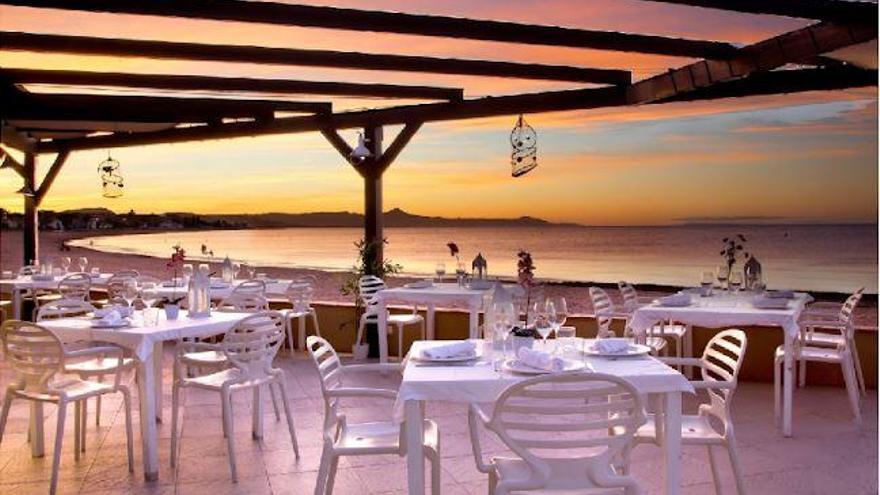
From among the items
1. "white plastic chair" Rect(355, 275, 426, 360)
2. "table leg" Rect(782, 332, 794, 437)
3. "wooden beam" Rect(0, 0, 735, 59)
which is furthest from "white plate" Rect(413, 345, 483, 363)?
"white plastic chair" Rect(355, 275, 426, 360)

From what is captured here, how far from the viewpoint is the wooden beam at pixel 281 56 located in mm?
5008

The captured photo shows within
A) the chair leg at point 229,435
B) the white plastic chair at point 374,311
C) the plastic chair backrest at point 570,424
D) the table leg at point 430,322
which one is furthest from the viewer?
the table leg at point 430,322

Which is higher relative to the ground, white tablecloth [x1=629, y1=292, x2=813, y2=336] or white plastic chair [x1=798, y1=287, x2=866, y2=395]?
white tablecloth [x1=629, y1=292, x2=813, y2=336]

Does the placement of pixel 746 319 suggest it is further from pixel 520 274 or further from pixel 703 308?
pixel 520 274

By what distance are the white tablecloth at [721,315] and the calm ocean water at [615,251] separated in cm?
1393

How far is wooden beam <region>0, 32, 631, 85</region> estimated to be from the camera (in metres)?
5.01

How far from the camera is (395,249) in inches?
1305

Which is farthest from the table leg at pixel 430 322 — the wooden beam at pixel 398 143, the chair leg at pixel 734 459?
the chair leg at pixel 734 459

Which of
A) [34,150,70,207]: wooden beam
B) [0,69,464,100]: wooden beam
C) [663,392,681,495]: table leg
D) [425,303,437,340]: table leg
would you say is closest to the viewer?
[663,392,681,495]: table leg

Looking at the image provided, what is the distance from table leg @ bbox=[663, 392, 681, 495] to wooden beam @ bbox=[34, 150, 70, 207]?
363 inches

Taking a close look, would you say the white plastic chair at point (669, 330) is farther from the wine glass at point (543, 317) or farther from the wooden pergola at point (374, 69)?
the wine glass at point (543, 317)

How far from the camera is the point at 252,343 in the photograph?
4695 mm

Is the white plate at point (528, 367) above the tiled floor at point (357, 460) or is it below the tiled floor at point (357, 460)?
above

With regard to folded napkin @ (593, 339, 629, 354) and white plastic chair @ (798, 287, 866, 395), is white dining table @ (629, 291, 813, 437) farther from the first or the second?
folded napkin @ (593, 339, 629, 354)
